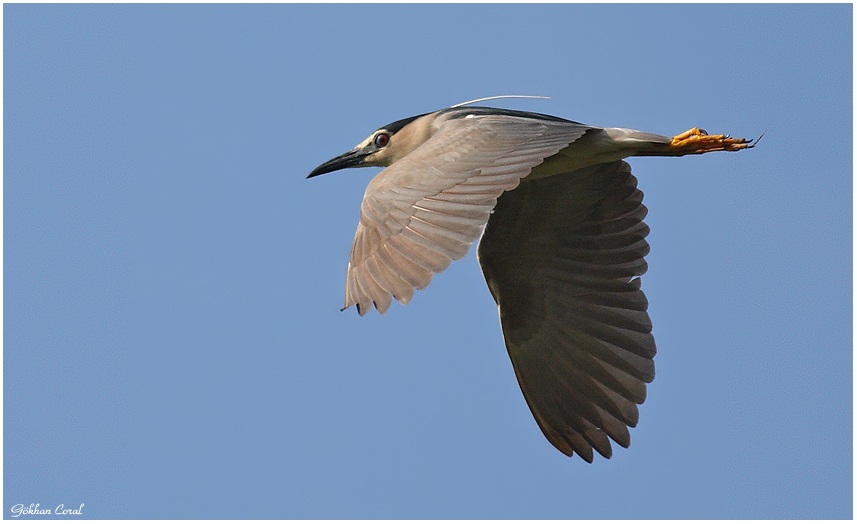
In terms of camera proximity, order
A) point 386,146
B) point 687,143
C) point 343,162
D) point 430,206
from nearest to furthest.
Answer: point 430,206 → point 687,143 → point 386,146 → point 343,162

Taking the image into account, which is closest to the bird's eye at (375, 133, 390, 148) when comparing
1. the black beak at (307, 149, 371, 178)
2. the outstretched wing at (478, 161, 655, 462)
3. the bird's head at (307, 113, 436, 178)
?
the bird's head at (307, 113, 436, 178)

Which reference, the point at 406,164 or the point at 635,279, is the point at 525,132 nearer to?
the point at 406,164

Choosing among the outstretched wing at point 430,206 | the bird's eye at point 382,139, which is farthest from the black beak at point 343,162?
the outstretched wing at point 430,206

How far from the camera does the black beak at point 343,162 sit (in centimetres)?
812

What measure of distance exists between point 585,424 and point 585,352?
1.59 ft

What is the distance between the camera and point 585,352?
8070mm

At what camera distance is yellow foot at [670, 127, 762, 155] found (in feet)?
23.8

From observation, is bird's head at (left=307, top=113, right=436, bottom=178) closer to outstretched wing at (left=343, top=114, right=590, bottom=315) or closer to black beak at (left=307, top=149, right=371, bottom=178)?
black beak at (left=307, top=149, right=371, bottom=178)

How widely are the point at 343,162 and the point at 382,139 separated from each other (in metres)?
0.32

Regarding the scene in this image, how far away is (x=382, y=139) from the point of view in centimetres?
803

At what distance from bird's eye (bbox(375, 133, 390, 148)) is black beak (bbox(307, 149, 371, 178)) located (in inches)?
4.7

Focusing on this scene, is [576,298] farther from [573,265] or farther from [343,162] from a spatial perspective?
[343,162]

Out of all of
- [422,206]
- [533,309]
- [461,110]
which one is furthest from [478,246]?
[422,206]

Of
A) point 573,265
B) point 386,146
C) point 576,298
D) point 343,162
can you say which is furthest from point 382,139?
point 576,298
